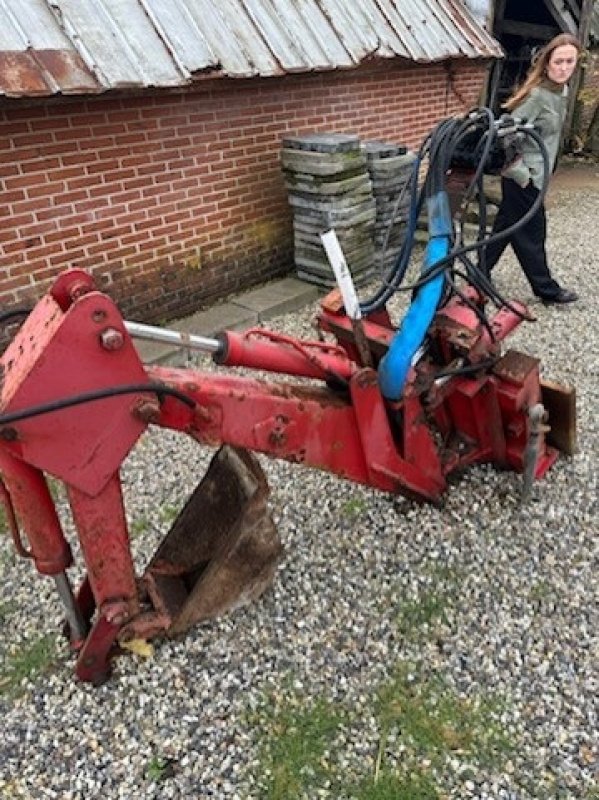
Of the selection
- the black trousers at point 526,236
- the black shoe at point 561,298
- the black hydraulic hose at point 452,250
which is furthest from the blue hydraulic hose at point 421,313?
the black shoe at point 561,298

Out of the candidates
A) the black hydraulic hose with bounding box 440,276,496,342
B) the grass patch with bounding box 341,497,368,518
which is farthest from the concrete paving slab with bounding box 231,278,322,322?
the black hydraulic hose with bounding box 440,276,496,342

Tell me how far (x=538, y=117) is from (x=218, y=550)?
3.85m

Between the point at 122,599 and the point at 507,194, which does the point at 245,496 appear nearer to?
the point at 122,599

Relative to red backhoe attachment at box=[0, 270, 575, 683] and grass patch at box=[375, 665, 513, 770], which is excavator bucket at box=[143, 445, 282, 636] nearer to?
red backhoe attachment at box=[0, 270, 575, 683]

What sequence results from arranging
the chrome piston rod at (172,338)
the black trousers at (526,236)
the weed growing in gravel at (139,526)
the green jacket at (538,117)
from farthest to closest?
the black trousers at (526,236) < the green jacket at (538,117) < the weed growing in gravel at (139,526) < the chrome piston rod at (172,338)

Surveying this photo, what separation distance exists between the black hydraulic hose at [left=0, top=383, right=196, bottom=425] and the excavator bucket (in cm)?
78

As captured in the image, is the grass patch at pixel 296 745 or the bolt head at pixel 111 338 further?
the grass patch at pixel 296 745

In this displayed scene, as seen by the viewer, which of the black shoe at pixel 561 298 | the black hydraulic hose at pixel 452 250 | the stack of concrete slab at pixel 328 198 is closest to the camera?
the black hydraulic hose at pixel 452 250

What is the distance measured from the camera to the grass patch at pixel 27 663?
2551 millimetres

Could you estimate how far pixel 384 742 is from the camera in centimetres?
229

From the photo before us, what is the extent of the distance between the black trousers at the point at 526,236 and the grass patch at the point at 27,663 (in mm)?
3765

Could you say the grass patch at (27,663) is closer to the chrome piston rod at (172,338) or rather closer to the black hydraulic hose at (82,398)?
the black hydraulic hose at (82,398)

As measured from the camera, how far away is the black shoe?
5.57 m

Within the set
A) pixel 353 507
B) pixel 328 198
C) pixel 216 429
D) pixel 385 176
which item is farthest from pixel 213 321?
pixel 216 429
